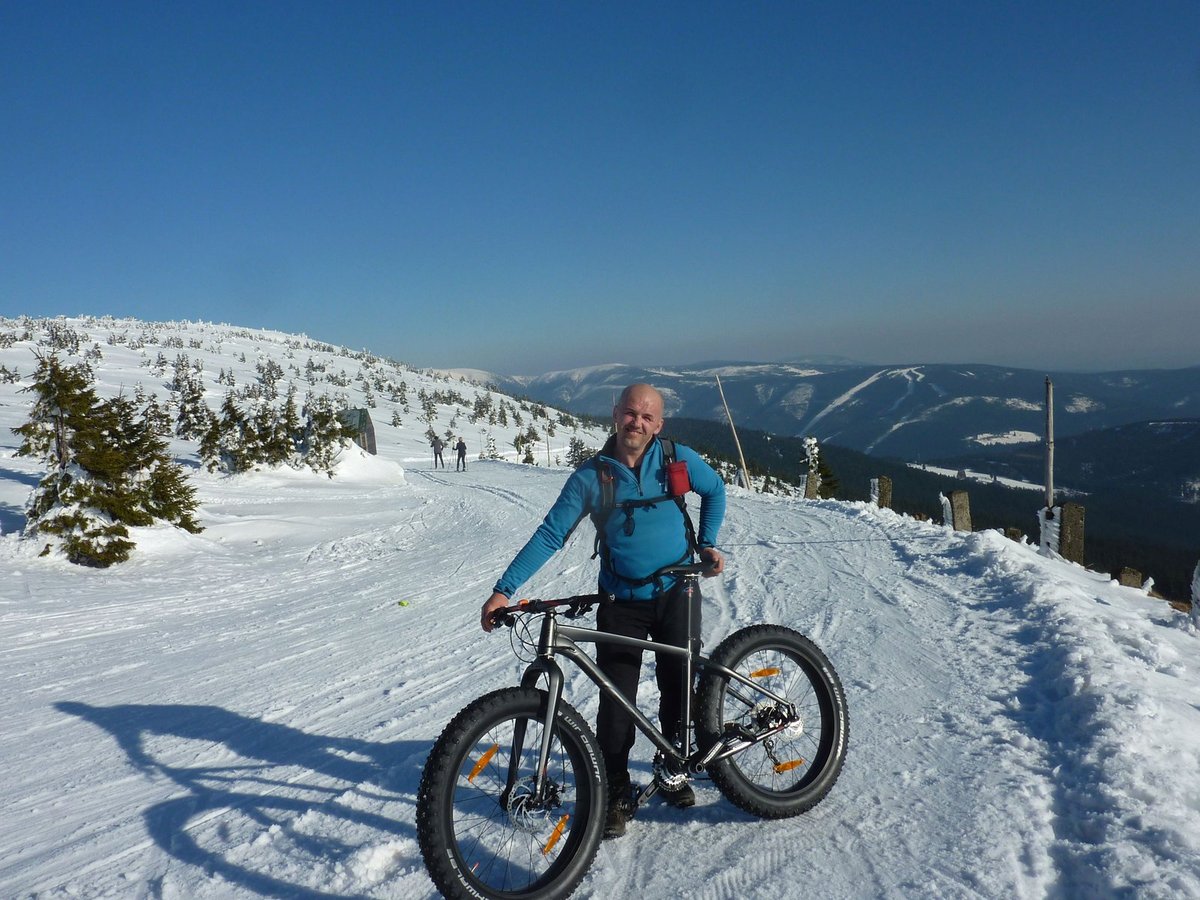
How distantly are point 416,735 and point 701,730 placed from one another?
240 centimetres

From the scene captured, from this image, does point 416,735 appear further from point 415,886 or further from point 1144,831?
point 1144,831

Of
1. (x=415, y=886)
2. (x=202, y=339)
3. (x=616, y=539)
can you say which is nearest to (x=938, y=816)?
(x=616, y=539)

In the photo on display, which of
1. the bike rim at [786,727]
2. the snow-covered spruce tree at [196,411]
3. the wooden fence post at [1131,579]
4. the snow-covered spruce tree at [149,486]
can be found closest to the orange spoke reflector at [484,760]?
the bike rim at [786,727]

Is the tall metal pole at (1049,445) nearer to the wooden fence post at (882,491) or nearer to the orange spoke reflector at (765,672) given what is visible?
the wooden fence post at (882,491)

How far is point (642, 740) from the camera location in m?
4.58

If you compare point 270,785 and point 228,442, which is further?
point 228,442

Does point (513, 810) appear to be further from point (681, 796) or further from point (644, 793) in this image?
point (681, 796)

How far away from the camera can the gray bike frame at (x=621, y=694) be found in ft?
9.92

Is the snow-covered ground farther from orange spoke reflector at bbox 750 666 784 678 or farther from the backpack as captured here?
the backpack

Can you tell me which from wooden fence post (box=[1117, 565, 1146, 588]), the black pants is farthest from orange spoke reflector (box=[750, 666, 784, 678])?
wooden fence post (box=[1117, 565, 1146, 588])

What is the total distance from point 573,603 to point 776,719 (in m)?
1.31

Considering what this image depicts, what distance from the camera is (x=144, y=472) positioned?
14.1m

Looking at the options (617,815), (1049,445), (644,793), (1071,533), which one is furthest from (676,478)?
(1049,445)

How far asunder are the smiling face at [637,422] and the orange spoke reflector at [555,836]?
1.74 m
